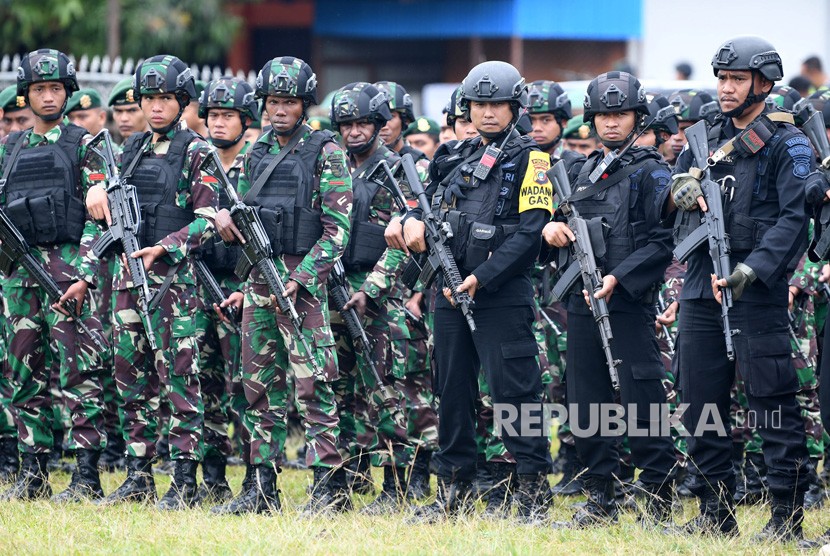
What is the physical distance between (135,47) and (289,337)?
42.3ft

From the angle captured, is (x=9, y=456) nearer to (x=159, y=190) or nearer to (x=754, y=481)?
(x=159, y=190)

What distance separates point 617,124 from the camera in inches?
289

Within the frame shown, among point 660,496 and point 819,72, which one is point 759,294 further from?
point 819,72

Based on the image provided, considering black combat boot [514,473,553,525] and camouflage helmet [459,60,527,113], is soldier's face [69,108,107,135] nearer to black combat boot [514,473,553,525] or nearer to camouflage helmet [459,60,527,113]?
camouflage helmet [459,60,527,113]

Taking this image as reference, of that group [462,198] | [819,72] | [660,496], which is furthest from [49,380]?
[819,72]

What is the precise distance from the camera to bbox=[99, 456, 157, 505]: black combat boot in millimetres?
7906

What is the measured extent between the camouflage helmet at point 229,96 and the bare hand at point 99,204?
130 centimetres

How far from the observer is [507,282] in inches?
289

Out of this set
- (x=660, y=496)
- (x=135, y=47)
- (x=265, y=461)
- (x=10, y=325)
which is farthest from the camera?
(x=135, y=47)

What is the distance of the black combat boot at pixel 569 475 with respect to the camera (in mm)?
8578

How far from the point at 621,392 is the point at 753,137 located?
1.58 metres

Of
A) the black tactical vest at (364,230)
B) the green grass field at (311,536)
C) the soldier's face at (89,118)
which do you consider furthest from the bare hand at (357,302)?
the soldier's face at (89,118)

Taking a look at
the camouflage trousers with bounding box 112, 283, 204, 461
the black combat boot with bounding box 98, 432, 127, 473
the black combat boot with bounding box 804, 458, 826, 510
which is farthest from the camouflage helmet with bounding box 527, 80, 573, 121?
the black combat boot with bounding box 98, 432, 127, 473

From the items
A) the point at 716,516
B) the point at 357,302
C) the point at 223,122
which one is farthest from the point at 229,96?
the point at 716,516
